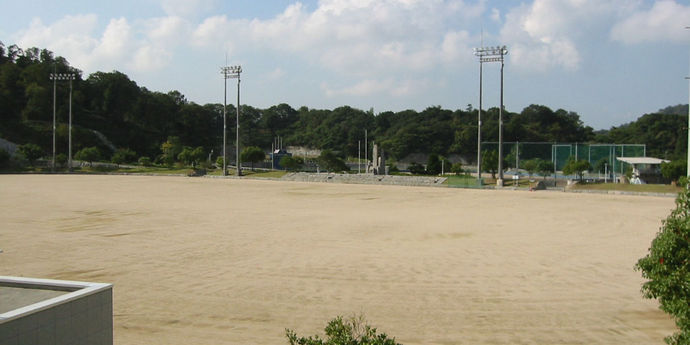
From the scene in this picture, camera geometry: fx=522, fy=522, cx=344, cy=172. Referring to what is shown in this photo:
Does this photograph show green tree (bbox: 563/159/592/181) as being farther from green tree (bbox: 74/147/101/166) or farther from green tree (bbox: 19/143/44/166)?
green tree (bbox: 19/143/44/166)

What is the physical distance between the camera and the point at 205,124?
105688 millimetres

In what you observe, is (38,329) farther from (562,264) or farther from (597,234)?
(597,234)

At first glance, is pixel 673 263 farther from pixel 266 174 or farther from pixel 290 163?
pixel 290 163

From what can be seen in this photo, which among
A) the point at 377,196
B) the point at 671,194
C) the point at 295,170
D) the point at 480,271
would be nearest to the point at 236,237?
the point at 480,271

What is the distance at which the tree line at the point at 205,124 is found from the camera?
79625mm

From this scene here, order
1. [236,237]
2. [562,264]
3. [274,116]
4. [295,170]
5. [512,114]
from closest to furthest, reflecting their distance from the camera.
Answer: [562,264], [236,237], [295,170], [512,114], [274,116]

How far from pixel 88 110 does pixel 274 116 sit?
125 feet

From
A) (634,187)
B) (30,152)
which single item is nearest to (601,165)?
(634,187)

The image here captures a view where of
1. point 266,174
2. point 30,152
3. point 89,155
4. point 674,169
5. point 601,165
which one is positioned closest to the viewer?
point 674,169

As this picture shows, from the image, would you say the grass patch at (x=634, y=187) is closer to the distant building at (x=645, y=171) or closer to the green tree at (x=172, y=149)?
the distant building at (x=645, y=171)

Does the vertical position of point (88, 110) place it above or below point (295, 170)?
above

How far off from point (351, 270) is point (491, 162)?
38.9m

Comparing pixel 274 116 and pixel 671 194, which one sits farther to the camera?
A: pixel 274 116

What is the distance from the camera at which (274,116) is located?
388ft
